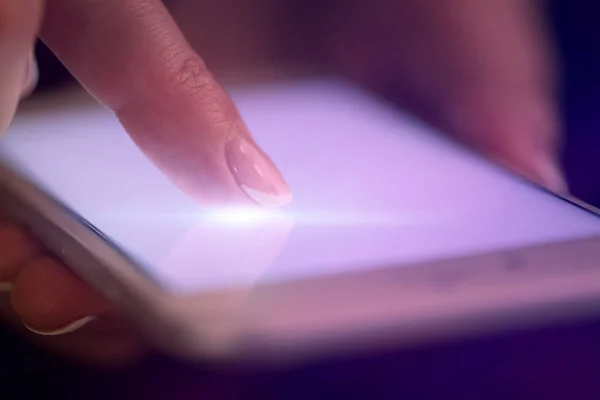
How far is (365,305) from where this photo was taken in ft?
0.76

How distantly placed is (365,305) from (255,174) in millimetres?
105

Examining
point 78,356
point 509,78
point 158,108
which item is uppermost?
point 509,78

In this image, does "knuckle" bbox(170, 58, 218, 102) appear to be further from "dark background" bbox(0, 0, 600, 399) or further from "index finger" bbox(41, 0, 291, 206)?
"dark background" bbox(0, 0, 600, 399)

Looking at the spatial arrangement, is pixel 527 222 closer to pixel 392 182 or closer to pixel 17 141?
pixel 392 182

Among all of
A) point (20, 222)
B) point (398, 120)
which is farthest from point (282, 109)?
point (20, 222)

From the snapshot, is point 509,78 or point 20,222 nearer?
point 20,222

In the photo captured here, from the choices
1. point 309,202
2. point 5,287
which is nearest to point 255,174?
point 309,202

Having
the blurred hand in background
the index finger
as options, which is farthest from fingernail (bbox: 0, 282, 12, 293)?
the index finger

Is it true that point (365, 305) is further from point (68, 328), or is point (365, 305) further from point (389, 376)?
point (68, 328)

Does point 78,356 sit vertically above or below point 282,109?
below

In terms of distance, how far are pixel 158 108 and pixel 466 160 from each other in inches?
6.1

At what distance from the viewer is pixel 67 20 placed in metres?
0.33

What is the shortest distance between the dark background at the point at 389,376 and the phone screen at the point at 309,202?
0.04m

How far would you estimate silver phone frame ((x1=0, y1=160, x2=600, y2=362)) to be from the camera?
228 mm
